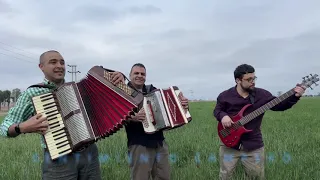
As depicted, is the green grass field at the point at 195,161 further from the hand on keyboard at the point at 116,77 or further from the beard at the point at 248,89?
the hand on keyboard at the point at 116,77

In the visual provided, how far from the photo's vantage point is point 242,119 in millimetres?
4020

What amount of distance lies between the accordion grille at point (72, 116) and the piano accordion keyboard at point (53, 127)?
6cm

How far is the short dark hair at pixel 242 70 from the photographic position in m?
4.02

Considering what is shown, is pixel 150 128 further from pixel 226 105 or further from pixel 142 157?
pixel 226 105

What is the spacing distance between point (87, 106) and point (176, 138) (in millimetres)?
5513

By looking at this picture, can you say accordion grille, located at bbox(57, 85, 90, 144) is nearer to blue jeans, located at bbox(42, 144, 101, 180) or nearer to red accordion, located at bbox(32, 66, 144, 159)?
red accordion, located at bbox(32, 66, 144, 159)

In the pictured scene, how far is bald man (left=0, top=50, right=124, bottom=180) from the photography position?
2746 millimetres

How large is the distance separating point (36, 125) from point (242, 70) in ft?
8.48

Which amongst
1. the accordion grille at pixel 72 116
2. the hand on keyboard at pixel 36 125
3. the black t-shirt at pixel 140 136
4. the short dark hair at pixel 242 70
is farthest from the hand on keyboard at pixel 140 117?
the short dark hair at pixel 242 70

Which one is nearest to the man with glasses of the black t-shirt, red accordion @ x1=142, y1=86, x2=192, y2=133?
red accordion @ x1=142, y1=86, x2=192, y2=133

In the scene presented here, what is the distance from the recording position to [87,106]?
290cm

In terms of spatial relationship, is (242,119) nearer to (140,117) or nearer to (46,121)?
(140,117)

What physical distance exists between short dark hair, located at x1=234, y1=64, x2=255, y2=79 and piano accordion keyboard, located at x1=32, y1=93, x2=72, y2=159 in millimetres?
2368

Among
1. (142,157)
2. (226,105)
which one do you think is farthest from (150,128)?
(226,105)
